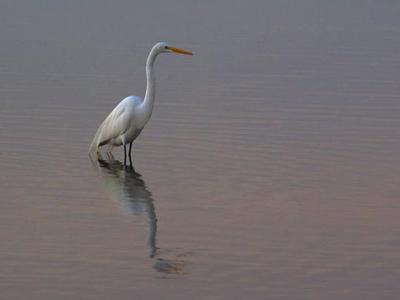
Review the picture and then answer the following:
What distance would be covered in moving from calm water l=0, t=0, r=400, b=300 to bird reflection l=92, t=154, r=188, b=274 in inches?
1.0

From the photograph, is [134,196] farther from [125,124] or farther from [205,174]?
[125,124]

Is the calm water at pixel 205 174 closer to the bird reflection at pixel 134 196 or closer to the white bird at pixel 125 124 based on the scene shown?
the bird reflection at pixel 134 196

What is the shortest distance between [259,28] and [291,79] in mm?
9043

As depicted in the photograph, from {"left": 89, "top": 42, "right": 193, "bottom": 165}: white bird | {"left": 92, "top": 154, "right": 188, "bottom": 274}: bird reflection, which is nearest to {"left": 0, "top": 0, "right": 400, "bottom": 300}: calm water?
{"left": 92, "top": 154, "right": 188, "bottom": 274}: bird reflection

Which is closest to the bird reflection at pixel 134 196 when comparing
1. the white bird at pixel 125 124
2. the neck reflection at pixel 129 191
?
the neck reflection at pixel 129 191

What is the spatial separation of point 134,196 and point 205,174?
1.12 m

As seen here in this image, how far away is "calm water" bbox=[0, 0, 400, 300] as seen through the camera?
938cm

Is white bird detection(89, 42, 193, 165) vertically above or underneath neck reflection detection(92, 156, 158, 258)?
above

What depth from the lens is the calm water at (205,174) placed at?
9383 millimetres

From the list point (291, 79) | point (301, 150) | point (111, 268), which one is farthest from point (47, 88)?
point (111, 268)

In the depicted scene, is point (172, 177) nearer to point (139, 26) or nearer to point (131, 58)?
point (131, 58)

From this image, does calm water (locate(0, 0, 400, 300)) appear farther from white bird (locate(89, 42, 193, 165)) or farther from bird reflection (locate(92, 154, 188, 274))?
white bird (locate(89, 42, 193, 165))

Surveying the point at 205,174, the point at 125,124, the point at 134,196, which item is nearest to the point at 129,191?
the point at 134,196

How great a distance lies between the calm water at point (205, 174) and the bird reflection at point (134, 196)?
0.08 feet
